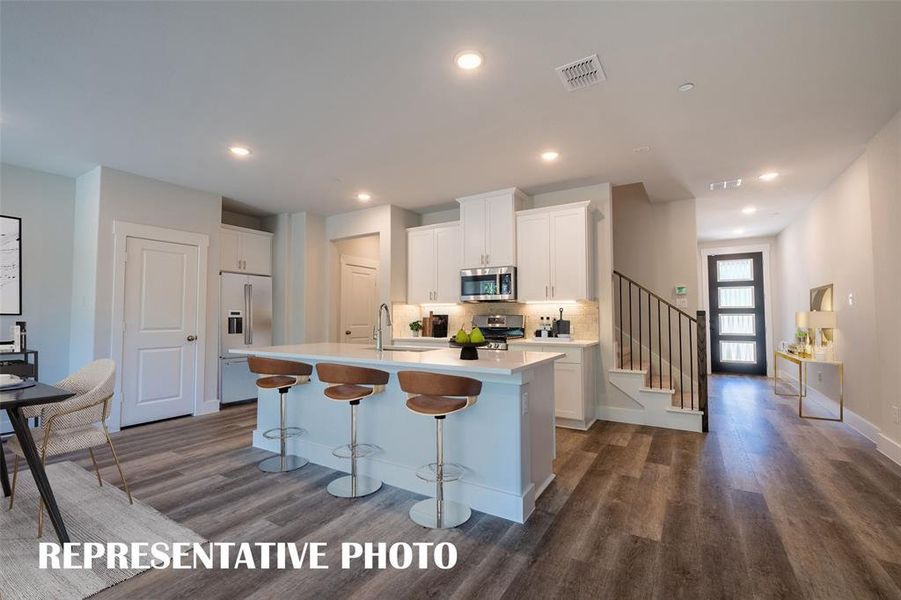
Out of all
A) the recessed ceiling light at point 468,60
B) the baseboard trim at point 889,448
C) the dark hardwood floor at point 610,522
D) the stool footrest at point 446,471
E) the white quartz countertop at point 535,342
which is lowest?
the dark hardwood floor at point 610,522

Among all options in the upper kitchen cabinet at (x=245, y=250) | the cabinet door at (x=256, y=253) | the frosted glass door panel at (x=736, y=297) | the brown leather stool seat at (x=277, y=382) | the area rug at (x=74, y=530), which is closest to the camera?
the area rug at (x=74, y=530)

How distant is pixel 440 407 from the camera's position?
2.50m

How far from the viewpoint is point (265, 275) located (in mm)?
6375

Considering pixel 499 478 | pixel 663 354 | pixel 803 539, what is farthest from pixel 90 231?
pixel 663 354

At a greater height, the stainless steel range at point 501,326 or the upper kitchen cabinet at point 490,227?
the upper kitchen cabinet at point 490,227

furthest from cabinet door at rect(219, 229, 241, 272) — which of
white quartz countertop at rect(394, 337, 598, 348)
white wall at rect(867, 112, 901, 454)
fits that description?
white wall at rect(867, 112, 901, 454)

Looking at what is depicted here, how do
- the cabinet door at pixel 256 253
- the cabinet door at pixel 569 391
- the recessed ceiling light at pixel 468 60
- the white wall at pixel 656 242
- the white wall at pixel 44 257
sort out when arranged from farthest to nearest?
the cabinet door at pixel 256 253, the white wall at pixel 656 242, the cabinet door at pixel 569 391, the white wall at pixel 44 257, the recessed ceiling light at pixel 468 60

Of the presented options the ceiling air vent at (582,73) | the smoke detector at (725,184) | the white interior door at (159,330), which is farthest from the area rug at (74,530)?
the smoke detector at (725,184)

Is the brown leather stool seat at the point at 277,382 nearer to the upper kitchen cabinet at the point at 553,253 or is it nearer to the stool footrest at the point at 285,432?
the stool footrest at the point at 285,432

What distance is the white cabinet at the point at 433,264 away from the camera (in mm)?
5777

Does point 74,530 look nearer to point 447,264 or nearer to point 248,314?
point 248,314

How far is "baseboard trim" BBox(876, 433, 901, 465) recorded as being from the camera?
3.46 m

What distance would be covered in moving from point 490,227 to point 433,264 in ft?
3.46

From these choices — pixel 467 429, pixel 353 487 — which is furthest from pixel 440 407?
pixel 353 487
